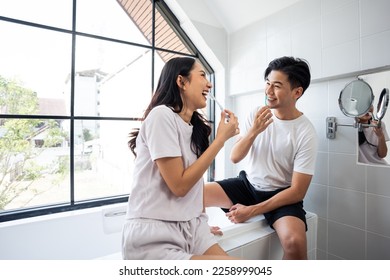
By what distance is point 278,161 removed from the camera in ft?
3.93

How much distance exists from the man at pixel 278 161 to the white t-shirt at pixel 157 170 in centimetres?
48

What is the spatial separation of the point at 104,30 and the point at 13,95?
750 mm

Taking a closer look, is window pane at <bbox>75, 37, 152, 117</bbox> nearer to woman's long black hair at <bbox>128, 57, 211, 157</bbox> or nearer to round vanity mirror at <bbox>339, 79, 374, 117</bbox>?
woman's long black hair at <bbox>128, 57, 211, 157</bbox>

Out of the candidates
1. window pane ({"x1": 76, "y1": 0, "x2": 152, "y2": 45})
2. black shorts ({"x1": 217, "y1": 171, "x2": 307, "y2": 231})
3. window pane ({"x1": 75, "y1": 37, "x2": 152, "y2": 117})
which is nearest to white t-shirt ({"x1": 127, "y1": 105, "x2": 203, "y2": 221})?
black shorts ({"x1": 217, "y1": 171, "x2": 307, "y2": 231})

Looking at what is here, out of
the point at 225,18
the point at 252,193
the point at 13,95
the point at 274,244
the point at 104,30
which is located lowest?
the point at 274,244

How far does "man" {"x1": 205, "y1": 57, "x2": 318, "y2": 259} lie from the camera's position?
42.9 inches

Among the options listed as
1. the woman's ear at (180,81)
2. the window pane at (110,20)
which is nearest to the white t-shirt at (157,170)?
the woman's ear at (180,81)

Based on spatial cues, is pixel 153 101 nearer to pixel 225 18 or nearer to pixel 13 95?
pixel 13 95

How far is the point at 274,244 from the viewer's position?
1.10 m

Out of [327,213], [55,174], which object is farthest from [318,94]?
[55,174]

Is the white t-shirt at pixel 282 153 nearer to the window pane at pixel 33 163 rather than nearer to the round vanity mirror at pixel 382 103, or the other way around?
the round vanity mirror at pixel 382 103

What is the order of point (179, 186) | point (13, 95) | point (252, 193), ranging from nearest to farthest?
point (179, 186) → point (252, 193) → point (13, 95)

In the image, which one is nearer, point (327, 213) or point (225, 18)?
point (327, 213)

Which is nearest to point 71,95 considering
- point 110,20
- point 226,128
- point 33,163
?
point 33,163
